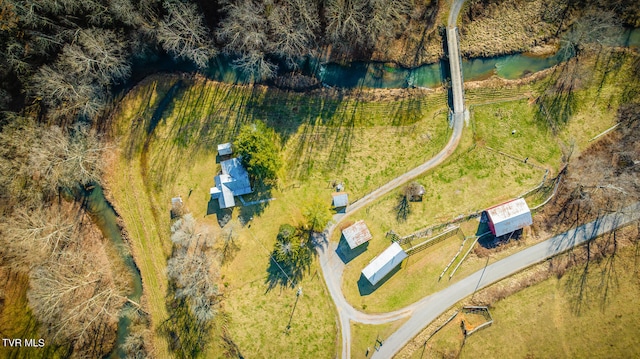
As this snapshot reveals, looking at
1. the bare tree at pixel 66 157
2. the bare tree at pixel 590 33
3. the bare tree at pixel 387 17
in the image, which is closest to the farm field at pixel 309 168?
the bare tree at pixel 66 157

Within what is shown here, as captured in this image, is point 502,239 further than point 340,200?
No

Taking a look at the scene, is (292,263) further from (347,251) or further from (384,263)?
(384,263)

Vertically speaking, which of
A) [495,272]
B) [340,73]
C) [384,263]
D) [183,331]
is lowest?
[183,331]

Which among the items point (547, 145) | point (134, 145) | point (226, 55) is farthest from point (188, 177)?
point (547, 145)

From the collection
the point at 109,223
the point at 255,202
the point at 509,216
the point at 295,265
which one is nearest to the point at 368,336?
the point at 295,265

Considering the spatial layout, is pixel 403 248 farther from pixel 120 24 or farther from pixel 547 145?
pixel 120 24

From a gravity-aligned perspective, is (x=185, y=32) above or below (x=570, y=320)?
above

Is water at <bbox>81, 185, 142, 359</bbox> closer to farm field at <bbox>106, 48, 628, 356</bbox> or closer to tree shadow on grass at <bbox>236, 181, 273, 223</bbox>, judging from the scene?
farm field at <bbox>106, 48, 628, 356</bbox>

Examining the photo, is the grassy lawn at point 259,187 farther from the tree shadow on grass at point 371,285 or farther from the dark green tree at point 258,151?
the tree shadow on grass at point 371,285

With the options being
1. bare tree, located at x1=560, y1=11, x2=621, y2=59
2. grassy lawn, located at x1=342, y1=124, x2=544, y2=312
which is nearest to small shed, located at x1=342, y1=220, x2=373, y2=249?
grassy lawn, located at x1=342, y1=124, x2=544, y2=312
